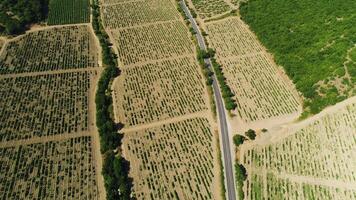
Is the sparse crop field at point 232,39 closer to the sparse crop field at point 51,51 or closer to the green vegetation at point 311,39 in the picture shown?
the green vegetation at point 311,39

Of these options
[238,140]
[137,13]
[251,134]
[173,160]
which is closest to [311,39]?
[251,134]

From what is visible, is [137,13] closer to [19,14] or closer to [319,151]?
[19,14]

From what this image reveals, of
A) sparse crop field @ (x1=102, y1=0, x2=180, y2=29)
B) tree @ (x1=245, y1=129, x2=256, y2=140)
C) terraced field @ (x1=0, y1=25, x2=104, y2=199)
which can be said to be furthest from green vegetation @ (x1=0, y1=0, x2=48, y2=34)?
tree @ (x1=245, y1=129, x2=256, y2=140)

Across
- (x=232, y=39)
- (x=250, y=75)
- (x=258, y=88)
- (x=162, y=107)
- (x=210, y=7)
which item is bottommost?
(x=162, y=107)

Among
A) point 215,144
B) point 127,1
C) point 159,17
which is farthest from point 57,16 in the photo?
point 215,144

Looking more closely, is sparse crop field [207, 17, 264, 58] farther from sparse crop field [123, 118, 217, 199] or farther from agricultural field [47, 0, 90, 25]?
agricultural field [47, 0, 90, 25]

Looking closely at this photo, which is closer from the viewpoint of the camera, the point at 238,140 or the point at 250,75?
the point at 238,140
